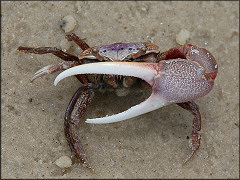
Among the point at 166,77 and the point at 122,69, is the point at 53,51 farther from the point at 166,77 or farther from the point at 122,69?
the point at 166,77

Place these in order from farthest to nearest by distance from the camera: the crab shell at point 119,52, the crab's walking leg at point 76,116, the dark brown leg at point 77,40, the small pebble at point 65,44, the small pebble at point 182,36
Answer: the small pebble at point 182,36 → the small pebble at point 65,44 → the dark brown leg at point 77,40 → the crab's walking leg at point 76,116 → the crab shell at point 119,52

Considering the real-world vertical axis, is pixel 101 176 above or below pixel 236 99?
below

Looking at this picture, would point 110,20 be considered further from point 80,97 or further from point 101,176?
point 101,176

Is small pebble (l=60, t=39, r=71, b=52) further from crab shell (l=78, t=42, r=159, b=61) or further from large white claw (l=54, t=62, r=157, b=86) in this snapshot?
large white claw (l=54, t=62, r=157, b=86)

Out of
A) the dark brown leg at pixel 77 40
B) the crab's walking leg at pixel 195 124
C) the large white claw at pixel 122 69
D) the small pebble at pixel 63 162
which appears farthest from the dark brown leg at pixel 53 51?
the crab's walking leg at pixel 195 124

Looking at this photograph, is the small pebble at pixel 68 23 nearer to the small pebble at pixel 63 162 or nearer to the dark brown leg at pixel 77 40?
the dark brown leg at pixel 77 40

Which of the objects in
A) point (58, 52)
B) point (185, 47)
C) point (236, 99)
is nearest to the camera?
point (185, 47)

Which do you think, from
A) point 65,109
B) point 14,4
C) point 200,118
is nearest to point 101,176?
point 65,109
